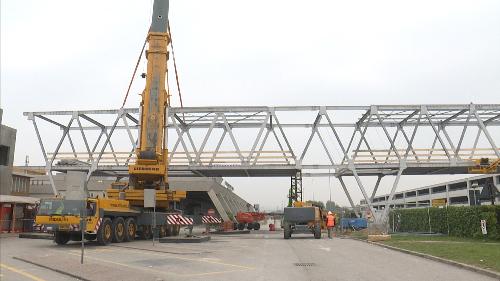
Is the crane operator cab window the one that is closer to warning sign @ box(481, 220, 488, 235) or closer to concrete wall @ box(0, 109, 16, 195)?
concrete wall @ box(0, 109, 16, 195)

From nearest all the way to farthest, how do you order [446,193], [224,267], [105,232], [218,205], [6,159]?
[224,267], [105,232], [6,159], [218,205], [446,193]

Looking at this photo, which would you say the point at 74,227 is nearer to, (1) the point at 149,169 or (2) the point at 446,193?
(1) the point at 149,169

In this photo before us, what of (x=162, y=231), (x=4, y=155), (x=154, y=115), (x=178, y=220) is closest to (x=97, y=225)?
(x=178, y=220)

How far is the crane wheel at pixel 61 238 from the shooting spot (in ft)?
69.8

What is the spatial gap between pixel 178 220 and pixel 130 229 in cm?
267

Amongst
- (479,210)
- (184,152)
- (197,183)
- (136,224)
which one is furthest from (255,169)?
(197,183)

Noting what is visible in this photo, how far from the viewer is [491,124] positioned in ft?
114

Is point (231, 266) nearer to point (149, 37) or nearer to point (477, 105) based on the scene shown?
point (149, 37)

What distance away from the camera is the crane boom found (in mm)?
24078

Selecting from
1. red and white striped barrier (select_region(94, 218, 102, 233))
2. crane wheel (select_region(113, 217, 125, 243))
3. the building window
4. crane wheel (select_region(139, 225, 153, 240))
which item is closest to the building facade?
crane wheel (select_region(139, 225, 153, 240))

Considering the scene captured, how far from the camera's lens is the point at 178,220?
25266 millimetres

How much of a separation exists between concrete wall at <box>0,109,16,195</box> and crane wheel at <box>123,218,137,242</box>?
14.4m

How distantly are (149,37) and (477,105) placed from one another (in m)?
21.5

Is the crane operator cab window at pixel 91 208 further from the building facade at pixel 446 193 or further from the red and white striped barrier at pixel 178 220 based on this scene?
the building facade at pixel 446 193
